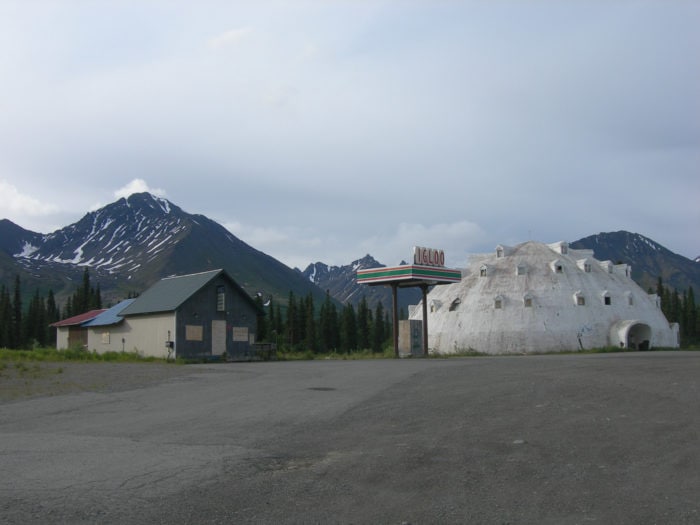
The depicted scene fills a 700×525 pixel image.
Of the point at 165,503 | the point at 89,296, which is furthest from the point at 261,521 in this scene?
the point at 89,296

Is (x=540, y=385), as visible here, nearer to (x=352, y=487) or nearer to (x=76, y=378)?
(x=352, y=487)

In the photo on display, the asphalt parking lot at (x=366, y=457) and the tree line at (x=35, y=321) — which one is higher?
the tree line at (x=35, y=321)

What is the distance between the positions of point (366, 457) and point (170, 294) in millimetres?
33116

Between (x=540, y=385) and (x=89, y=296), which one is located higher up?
(x=89, y=296)

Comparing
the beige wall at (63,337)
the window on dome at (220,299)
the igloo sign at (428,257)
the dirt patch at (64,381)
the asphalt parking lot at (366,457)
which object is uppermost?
the igloo sign at (428,257)

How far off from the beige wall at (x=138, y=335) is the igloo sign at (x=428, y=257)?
15619 mm

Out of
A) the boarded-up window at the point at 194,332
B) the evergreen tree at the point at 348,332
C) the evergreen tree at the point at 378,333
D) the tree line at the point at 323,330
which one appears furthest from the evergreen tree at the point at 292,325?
the boarded-up window at the point at 194,332

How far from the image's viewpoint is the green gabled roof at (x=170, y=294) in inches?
1494

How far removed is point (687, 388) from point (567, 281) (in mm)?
40531

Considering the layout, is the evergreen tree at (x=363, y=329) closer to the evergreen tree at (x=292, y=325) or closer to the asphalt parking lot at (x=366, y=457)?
the evergreen tree at (x=292, y=325)

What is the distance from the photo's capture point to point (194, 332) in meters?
37.7

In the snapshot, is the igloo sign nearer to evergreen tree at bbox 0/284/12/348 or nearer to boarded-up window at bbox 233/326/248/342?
boarded-up window at bbox 233/326/248/342

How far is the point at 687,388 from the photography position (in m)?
14.3

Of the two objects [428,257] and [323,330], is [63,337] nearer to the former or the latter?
[428,257]
